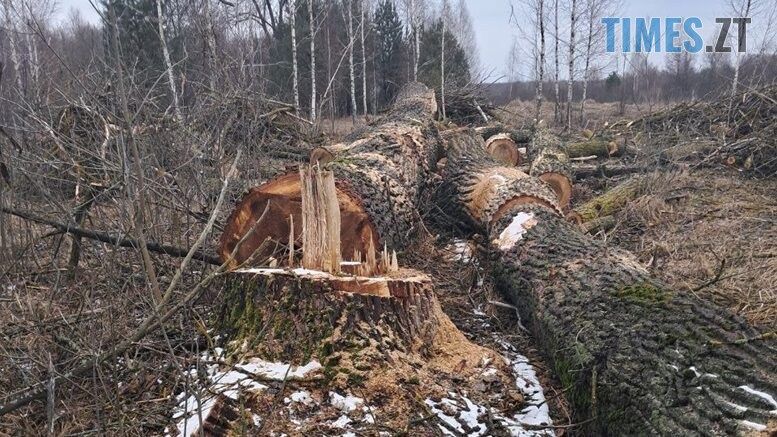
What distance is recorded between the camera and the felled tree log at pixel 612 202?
5802mm

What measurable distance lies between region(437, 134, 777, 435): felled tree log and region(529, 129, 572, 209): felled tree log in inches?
97.4

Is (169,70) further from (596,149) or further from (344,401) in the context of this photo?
(596,149)

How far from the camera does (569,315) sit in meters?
2.86

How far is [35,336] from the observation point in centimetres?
270

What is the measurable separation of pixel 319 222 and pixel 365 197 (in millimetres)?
1104

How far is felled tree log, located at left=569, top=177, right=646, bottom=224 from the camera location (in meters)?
5.80

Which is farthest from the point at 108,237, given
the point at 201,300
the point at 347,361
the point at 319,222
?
the point at 347,361

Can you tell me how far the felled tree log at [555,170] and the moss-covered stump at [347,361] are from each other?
362 centimetres

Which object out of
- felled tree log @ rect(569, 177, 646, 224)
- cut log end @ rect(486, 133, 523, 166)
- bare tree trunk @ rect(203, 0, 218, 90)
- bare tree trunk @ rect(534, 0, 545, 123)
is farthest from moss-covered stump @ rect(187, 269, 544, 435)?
bare tree trunk @ rect(534, 0, 545, 123)

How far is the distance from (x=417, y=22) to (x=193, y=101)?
16.5 meters

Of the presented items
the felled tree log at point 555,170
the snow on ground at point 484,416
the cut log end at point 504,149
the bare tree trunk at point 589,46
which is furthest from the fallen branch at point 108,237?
→ the bare tree trunk at point 589,46

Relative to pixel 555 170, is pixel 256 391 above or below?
below

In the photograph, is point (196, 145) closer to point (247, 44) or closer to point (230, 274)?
point (230, 274)

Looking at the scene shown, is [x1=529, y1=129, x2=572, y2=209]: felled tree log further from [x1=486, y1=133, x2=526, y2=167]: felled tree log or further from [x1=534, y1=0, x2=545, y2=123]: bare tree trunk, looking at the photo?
[x1=534, y1=0, x2=545, y2=123]: bare tree trunk
